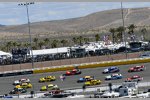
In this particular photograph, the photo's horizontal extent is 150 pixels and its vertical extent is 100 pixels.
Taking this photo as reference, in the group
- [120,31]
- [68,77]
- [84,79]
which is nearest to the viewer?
[84,79]

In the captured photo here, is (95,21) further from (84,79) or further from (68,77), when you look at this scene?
(84,79)

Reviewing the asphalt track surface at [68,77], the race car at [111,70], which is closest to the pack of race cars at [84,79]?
the race car at [111,70]

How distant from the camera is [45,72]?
18.3 meters

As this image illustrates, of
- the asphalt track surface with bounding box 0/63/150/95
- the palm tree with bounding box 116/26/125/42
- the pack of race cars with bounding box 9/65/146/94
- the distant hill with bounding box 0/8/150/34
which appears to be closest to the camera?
the pack of race cars with bounding box 9/65/146/94

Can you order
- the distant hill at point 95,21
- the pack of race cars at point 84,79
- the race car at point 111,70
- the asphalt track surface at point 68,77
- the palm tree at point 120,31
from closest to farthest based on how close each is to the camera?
the pack of race cars at point 84,79
the asphalt track surface at point 68,77
the race car at point 111,70
the palm tree at point 120,31
the distant hill at point 95,21

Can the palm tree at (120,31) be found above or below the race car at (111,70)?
above

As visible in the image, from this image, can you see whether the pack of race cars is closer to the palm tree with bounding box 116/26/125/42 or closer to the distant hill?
the palm tree with bounding box 116/26/125/42

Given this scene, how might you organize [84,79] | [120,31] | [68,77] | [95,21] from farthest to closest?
1. [95,21]
2. [120,31]
3. [68,77]
4. [84,79]

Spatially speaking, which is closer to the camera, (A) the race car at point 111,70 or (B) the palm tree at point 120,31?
(A) the race car at point 111,70

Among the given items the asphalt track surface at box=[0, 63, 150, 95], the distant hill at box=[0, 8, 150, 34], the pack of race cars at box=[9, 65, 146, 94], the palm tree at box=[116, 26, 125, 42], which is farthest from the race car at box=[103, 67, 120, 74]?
the distant hill at box=[0, 8, 150, 34]

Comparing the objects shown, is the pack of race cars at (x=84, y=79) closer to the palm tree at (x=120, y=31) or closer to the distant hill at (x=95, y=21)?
the palm tree at (x=120, y=31)

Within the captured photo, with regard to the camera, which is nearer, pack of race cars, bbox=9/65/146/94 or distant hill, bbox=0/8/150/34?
pack of race cars, bbox=9/65/146/94

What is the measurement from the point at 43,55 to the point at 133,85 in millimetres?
16416

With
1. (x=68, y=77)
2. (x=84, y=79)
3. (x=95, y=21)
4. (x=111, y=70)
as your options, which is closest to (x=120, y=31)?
(x=111, y=70)
